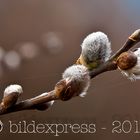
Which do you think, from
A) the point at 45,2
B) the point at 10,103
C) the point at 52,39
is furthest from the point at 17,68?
the point at 10,103

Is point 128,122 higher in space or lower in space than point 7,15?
lower

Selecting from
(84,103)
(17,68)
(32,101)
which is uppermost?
(32,101)

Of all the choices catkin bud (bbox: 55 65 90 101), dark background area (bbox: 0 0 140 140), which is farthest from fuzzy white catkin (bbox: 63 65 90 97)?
dark background area (bbox: 0 0 140 140)

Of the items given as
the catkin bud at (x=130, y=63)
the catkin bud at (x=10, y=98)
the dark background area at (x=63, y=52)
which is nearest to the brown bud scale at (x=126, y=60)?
the catkin bud at (x=130, y=63)

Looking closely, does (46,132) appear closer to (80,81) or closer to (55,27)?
(55,27)

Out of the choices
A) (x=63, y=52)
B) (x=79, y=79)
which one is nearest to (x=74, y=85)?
(x=79, y=79)

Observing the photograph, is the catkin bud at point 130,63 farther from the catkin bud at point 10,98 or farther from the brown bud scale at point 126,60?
the catkin bud at point 10,98
